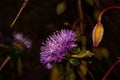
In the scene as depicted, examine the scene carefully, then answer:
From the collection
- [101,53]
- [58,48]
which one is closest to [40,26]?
[101,53]

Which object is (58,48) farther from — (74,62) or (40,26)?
(40,26)

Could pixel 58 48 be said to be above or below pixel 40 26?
below

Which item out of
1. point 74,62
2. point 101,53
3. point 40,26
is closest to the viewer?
point 74,62

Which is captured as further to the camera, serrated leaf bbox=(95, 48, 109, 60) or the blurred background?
the blurred background

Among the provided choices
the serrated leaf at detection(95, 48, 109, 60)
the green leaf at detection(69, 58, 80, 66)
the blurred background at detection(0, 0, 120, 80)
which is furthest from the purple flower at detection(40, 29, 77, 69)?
the blurred background at detection(0, 0, 120, 80)

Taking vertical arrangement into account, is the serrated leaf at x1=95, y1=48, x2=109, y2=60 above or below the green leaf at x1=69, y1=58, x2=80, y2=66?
above

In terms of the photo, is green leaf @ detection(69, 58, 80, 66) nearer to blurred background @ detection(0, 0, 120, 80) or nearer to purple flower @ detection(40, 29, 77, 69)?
purple flower @ detection(40, 29, 77, 69)

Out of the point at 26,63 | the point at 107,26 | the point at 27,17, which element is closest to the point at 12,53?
the point at 26,63

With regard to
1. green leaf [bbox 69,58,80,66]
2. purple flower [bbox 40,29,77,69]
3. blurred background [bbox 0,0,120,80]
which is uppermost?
blurred background [bbox 0,0,120,80]

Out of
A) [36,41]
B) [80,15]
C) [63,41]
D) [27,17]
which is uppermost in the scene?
[27,17]

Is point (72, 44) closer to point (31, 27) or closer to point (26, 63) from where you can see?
point (26, 63)

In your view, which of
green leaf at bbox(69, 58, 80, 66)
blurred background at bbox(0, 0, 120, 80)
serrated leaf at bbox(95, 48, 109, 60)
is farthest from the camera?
blurred background at bbox(0, 0, 120, 80)
